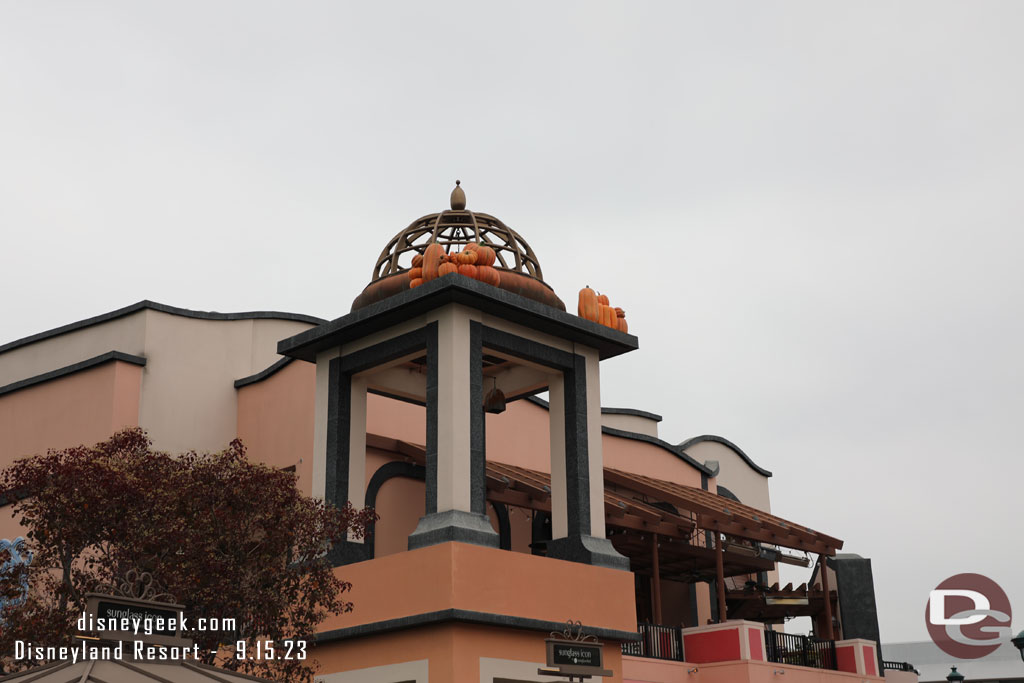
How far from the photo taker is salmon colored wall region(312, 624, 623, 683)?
51.3ft

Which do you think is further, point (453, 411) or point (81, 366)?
point (81, 366)

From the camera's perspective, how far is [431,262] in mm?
17938

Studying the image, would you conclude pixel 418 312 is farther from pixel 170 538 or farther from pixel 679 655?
pixel 679 655

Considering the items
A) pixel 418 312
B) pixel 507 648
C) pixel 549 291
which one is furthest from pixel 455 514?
pixel 549 291

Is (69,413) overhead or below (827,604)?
overhead

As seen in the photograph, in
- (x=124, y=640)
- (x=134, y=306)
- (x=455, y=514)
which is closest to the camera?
(x=124, y=640)

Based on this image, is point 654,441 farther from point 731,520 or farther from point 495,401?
point 495,401

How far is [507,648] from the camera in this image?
1627 centimetres

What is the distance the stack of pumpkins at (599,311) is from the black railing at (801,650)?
8.23 meters

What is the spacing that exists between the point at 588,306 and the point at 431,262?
3.13m

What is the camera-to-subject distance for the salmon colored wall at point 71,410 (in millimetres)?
22844

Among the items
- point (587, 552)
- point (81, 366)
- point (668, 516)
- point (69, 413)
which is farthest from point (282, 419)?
point (668, 516)

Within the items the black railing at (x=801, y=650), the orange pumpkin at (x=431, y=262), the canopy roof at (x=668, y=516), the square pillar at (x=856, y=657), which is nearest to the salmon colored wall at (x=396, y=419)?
the canopy roof at (x=668, y=516)

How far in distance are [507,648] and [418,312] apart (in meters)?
5.27
